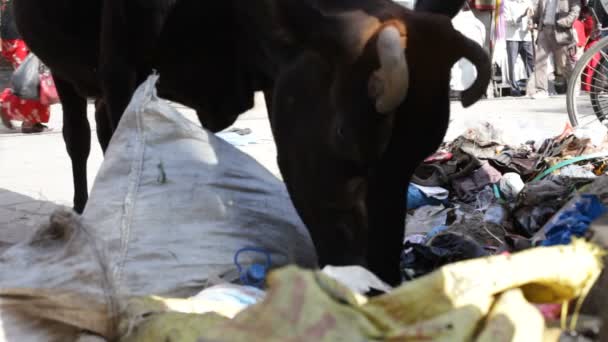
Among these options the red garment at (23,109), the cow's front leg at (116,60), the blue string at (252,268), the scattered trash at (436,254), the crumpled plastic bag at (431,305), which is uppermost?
the cow's front leg at (116,60)

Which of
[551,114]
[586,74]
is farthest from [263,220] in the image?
[551,114]

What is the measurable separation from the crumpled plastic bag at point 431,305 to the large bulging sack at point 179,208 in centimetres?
69

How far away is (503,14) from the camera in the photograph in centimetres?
1377

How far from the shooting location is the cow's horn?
221cm

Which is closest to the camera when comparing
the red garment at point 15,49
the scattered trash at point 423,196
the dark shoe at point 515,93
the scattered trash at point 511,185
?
the scattered trash at point 511,185

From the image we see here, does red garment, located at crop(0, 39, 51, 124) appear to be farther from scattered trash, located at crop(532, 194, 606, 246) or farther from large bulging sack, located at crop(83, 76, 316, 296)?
scattered trash, located at crop(532, 194, 606, 246)

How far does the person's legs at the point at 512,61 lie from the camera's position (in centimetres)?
1438

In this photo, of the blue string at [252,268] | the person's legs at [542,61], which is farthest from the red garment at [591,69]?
the person's legs at [542,61]

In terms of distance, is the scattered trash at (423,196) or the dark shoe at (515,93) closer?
the scattered trash at (423,196)

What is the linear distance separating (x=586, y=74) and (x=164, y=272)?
5.69m

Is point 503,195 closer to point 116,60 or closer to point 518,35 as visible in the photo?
point 116,60

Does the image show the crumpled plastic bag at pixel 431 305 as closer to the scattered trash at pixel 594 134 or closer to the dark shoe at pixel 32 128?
the scattered trash at pixel 594 134

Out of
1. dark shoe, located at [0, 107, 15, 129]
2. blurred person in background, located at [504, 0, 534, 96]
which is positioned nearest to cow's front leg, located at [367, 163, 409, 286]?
dark shoe, located at [0, 107, 15, 129]

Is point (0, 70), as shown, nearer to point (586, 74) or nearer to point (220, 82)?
point (586, 74)
